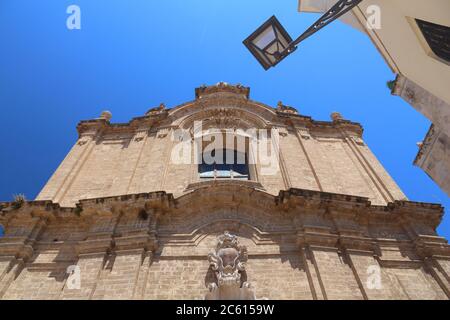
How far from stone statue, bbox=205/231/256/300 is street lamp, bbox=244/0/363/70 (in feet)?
16.2

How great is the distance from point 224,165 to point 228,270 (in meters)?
5.79

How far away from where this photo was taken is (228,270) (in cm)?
827

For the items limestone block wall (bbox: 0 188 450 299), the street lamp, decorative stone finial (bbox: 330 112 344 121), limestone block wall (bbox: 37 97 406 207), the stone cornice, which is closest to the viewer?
the street lamp

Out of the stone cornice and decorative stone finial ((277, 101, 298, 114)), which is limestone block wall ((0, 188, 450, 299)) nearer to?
the stone cornice

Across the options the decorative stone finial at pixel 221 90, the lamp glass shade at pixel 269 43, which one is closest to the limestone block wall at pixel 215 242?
the lamp glass shade at pixel 269 43

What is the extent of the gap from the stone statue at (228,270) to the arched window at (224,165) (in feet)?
12.3

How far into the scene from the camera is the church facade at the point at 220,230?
817 cm

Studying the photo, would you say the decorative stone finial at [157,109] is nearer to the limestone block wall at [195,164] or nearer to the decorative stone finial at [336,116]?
the limestone block wall at [195,164]

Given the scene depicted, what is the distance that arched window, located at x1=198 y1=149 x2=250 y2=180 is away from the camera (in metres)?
12.8

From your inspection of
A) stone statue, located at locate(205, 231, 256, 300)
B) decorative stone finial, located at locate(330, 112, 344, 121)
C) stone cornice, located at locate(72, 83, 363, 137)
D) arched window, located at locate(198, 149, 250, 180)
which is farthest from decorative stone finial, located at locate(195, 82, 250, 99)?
stone statue, located at locate(205, 231, 256, 300)

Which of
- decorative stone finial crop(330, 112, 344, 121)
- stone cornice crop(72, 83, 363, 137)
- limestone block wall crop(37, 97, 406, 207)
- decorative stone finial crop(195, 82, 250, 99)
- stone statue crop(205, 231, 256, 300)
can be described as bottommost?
stone statue crop(205, 231, 256, 300)

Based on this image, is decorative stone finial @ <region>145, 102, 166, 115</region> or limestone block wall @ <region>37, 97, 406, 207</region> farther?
decorative stone finial @ <region>145, 102, 166, 115</region>
